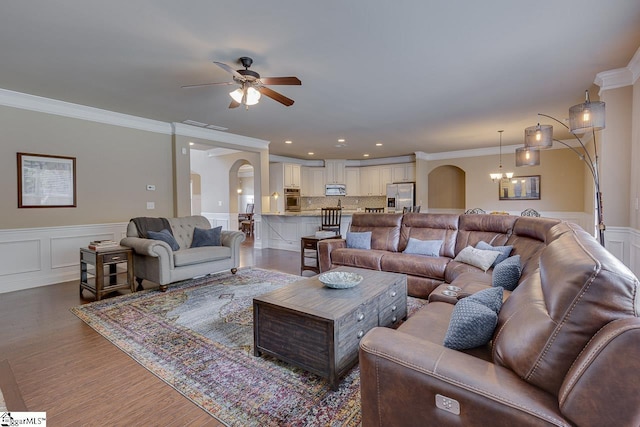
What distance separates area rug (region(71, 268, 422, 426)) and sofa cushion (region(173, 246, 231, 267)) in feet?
1.38

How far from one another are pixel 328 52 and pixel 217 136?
13.1 ft

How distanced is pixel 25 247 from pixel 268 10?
4.68 metres

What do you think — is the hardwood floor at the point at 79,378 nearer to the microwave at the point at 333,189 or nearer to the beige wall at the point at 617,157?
the beige wall at the point at 617,157

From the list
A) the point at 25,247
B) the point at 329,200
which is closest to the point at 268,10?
the point at 25,247

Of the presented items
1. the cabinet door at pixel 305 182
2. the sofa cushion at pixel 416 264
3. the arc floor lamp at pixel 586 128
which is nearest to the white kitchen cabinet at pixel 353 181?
the cabinet door at pixel 305 182

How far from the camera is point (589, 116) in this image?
2.82 m

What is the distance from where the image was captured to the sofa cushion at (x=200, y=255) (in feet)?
13.3

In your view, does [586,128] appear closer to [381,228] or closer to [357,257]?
[381,228]

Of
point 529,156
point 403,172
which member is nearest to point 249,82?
point 529,156

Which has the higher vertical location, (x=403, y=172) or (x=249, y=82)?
(x=249, y=82)

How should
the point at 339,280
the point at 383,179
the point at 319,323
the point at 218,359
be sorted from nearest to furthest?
the point at 319,323, the point at 218,359, the point at 339,280, the point at 383,179

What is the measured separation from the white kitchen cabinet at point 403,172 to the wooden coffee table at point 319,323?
7436 millimetres

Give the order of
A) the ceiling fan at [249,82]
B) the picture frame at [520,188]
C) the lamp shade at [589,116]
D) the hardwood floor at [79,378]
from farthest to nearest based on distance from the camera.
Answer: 1. the picture frame at [520,188]
2. the ceiling fan at [249,82]
3. the lamp shade at [589,116]
4. the hardwood floor at [79,378]

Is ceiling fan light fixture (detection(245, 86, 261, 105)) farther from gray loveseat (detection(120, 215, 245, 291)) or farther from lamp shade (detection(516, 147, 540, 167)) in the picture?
lamp shade (detection(516, 147, 540, 167))
